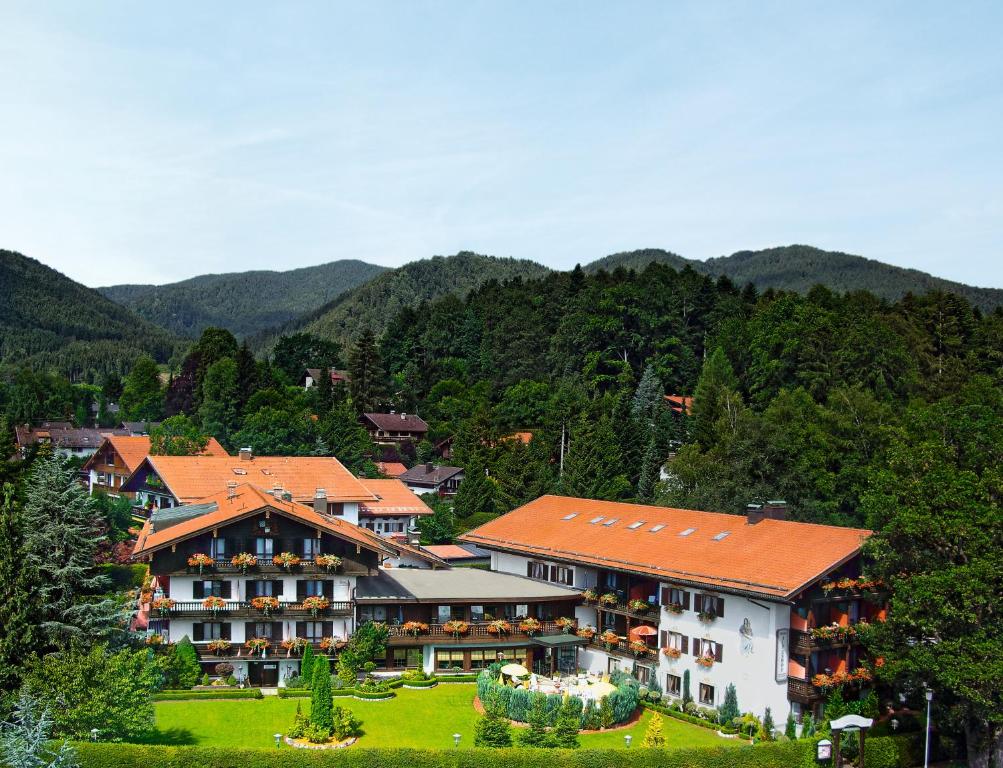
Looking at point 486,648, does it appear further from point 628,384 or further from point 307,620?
point 628,384

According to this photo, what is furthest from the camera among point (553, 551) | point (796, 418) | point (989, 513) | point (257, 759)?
point (796, 418)

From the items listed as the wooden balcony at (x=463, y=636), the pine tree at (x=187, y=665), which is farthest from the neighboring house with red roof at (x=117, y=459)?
the pine tree at (x=187, y=665)

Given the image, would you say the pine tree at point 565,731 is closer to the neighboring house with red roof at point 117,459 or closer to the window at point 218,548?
the window at point 218,548

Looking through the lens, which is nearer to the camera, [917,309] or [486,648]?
[486,648]

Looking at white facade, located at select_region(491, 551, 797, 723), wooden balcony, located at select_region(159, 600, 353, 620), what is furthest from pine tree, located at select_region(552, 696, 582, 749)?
wooden balcony, located at select_region(159, 600, 353, 620)

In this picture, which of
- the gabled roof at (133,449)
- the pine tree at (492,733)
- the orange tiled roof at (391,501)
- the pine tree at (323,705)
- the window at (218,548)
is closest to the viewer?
the pine tree at (492,733)

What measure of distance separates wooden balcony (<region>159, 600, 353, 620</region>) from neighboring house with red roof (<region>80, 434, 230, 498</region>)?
45.3m

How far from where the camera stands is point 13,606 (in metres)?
34.7

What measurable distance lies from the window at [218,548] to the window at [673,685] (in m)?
21.5

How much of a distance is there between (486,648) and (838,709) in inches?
692

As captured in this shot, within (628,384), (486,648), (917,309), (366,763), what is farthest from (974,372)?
(366,763)

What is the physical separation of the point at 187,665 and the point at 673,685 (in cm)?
2192

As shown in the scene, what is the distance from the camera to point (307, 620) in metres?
48.0

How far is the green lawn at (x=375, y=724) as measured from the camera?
125ft
